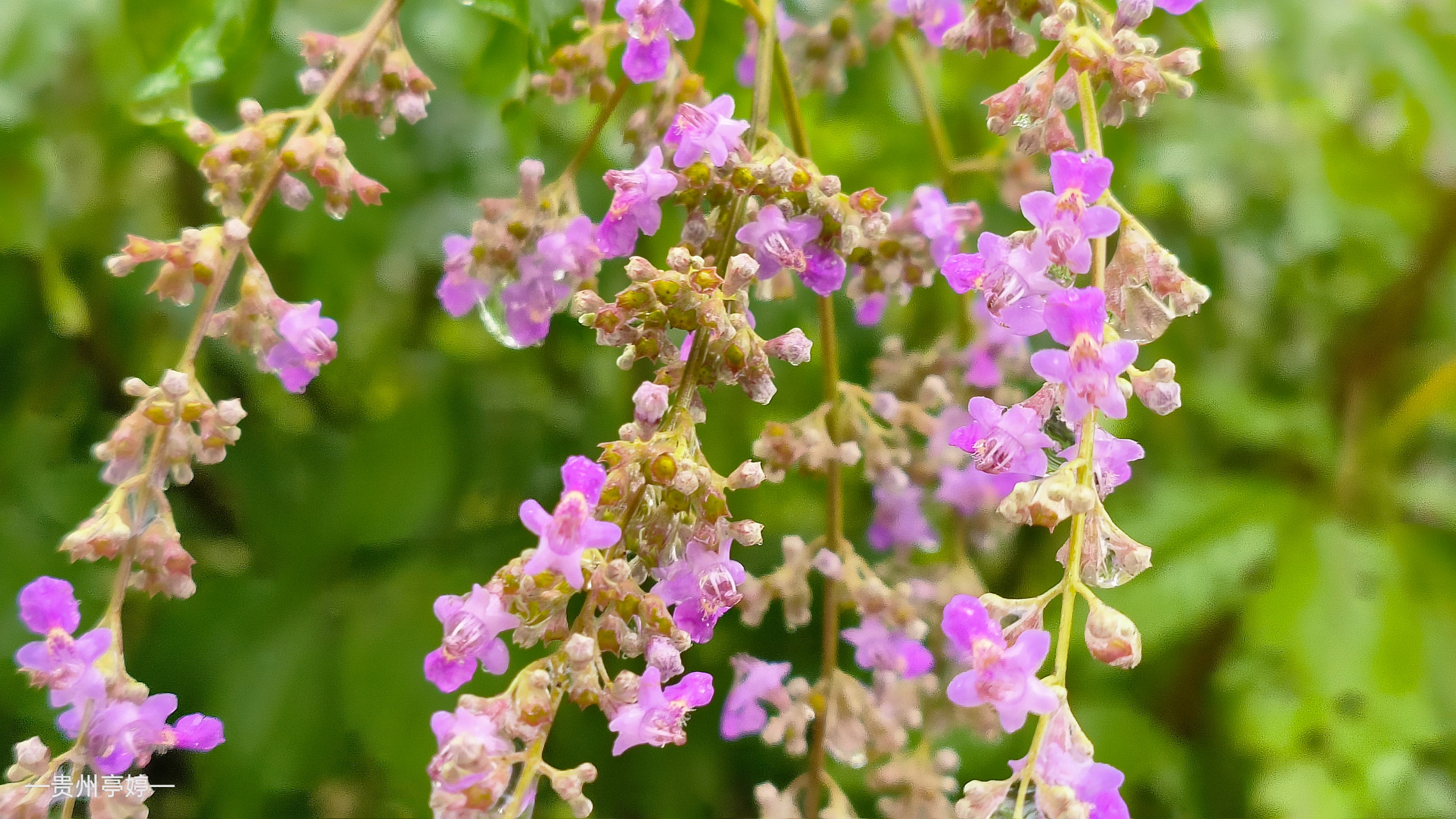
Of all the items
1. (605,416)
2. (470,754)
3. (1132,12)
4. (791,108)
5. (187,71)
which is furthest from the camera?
(605,416)

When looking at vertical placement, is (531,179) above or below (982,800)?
above

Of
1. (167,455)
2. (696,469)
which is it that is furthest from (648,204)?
(167,455)

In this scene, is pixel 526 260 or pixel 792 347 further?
pixel 526 260

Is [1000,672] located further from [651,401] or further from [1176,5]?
[1176,5]

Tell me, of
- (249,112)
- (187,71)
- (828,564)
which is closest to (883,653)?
(828,564)

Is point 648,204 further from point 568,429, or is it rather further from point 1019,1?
point 568,429

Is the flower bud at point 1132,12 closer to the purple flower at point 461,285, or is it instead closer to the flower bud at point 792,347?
the flower bud at point 792,347
